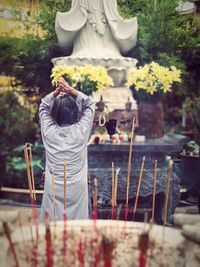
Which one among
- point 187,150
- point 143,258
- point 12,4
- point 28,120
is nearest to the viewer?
point 143,258

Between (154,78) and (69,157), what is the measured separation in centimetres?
127

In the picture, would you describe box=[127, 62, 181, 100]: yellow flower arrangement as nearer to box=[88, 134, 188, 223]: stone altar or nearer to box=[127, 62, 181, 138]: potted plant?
box=[127, 62, 181, 138]: potted plant

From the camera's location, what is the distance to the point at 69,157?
7.41ft

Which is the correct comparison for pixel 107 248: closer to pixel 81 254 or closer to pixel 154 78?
pixel 81 254

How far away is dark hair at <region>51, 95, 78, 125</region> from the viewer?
2297 mm

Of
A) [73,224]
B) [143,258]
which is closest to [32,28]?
[73,224]

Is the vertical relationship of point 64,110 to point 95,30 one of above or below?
below

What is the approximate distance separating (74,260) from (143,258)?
198 millimetres


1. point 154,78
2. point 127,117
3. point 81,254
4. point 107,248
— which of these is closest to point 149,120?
point 127,117

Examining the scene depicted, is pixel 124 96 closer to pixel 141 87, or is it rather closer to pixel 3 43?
pixel 141 87

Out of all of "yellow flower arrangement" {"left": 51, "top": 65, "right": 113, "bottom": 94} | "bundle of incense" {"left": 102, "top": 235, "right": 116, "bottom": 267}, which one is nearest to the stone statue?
"yellow flower arrangement" {"left": 51, "top": 65, "right": 113, "bottom": 94}

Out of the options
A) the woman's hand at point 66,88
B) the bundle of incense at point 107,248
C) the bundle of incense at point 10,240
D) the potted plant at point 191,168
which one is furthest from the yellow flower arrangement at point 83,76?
the bundle of incense at point 107,248

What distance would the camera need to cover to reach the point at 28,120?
3.87 m

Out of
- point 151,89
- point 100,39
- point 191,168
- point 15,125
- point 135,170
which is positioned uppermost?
point 100,39
